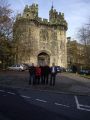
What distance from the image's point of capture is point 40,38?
8256cm

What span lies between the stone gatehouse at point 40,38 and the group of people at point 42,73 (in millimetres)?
40293

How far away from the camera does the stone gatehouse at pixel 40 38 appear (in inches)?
2934

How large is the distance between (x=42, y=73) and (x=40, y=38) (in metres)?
52.1

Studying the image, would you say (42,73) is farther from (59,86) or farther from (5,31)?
(5,31)

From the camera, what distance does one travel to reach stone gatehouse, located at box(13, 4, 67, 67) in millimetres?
74525

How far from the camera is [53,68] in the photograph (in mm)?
29281

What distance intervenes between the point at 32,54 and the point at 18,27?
Answer: 9450 mm

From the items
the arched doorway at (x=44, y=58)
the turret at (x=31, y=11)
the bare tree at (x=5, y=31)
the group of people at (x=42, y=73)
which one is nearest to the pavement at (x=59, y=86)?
the group of people at (x=42, y=73)

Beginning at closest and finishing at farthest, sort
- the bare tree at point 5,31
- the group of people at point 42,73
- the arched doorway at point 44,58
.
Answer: the group of people at point 42,73
the bare tree at point 5,31
the arched doorway at point 44,58

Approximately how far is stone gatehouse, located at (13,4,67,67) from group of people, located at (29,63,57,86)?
40.3 m

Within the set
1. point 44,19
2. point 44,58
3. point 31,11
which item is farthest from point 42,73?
point 44,19

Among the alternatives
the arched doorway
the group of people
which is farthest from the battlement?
the group of people

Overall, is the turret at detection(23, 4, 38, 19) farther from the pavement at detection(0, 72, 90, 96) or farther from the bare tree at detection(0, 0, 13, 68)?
the pavement at detection(0, 72, 90, 96)

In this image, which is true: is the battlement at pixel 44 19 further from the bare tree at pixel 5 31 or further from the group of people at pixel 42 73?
the group of people at pixel 42 73
